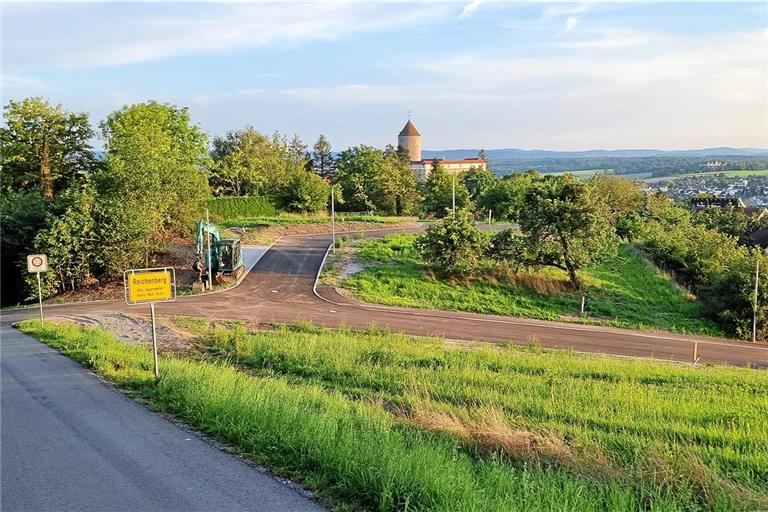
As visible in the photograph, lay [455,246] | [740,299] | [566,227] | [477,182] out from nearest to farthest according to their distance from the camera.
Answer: [740,299] < [566,227] < [455,246] < [477,182]

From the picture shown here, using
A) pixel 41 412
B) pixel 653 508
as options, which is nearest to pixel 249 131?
pixel 41 412

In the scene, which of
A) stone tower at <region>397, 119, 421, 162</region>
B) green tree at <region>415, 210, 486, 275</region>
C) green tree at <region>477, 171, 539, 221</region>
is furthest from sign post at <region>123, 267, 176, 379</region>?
stone tower at <region>397, 119, 421, 162</region>

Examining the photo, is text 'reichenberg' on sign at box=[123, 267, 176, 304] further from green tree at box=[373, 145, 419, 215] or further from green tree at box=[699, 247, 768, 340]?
green tree at box=[373, 145, 419, 215]

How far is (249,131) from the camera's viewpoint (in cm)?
7206

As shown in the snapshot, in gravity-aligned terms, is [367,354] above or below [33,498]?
below

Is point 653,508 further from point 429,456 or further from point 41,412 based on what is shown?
point 41,412

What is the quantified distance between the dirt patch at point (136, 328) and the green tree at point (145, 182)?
8479mm

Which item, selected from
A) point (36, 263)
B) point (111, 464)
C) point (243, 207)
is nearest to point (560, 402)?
point (111, 464)

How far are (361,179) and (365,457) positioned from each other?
6295 cm

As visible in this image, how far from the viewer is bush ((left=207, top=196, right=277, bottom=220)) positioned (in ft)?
186

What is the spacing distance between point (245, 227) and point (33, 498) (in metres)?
42.3

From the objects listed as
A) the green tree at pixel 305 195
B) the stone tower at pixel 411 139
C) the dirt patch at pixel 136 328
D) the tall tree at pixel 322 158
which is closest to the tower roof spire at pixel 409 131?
the stone tower at pixel 411 139

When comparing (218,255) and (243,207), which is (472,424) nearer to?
(218,255)

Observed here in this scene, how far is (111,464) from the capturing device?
Result: 23.3 feet
